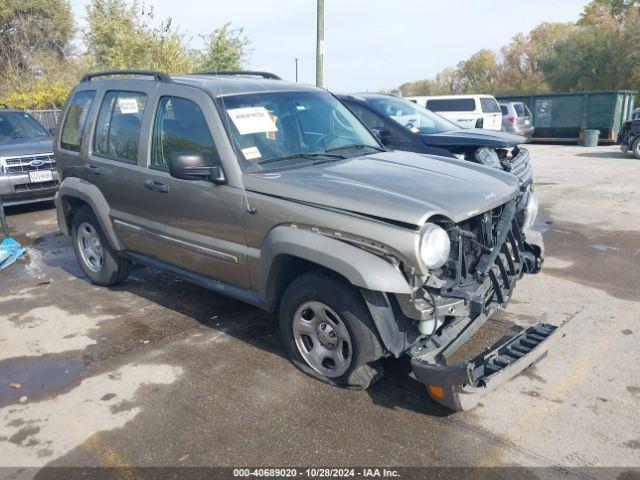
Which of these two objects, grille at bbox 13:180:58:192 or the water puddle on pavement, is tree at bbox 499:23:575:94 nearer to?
grille at bbox 13:180:58:192

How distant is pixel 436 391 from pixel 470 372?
0.28 m

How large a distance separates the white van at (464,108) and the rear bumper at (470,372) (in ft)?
51.5

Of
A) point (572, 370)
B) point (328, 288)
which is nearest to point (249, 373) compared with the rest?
point (328, 288)

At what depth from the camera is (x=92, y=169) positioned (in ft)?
17.2

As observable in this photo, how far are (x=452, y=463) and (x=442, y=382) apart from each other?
42 centimetres

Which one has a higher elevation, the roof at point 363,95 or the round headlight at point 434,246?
the roof at point 363,95

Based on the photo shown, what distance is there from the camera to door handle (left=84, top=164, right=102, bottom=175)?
203 inches

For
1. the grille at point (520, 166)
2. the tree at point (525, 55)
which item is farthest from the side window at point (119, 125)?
the tree at point (525, 55)

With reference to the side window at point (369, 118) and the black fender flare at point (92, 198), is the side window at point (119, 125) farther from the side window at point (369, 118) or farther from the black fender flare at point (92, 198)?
the side window at point (369, 118)

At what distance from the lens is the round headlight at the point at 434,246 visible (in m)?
3.13

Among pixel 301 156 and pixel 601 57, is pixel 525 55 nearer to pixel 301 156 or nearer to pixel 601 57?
pixel 601 57

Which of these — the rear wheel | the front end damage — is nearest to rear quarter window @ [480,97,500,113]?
the rear wheel

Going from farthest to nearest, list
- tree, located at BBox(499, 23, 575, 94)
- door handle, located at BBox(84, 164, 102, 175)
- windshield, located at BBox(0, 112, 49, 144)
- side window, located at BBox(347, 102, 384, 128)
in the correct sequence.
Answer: tree, located at BBox(499, 23, 575, 94)
windshield, located at BBox(0, 112, 49, 144)
side window, located at BBox(347, 102, 384, 128)
door handle, located at BBox(84, 164, 102, 175)

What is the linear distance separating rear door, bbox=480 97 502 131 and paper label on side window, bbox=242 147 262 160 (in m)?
15.6
